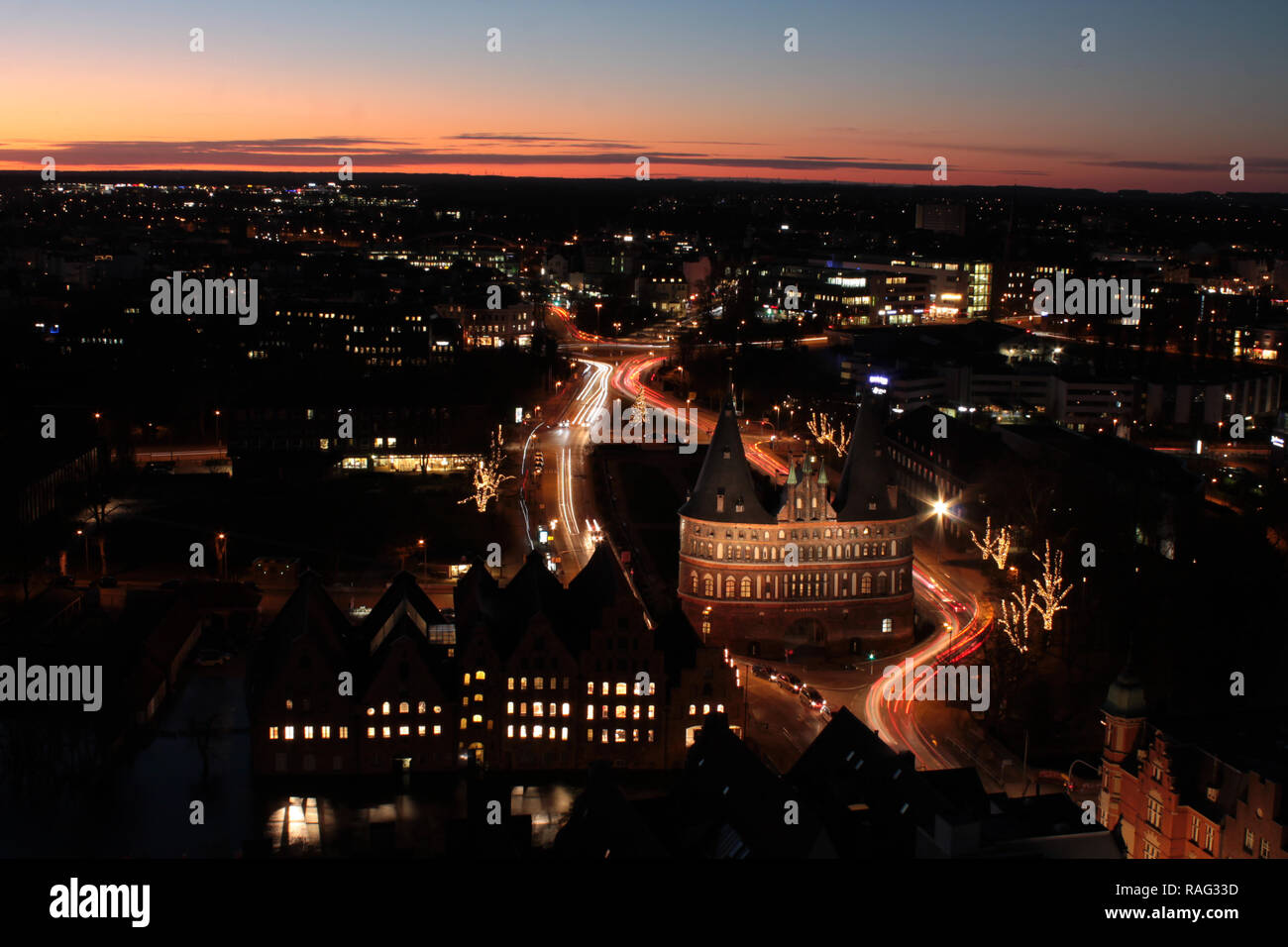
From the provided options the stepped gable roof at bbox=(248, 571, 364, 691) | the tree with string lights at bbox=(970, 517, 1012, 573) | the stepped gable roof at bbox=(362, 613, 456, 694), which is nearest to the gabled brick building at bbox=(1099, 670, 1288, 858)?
the stepped gable roof at bbox=(362, 613, 456, 694)

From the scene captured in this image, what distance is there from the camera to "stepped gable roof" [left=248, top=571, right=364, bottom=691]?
29.0 m

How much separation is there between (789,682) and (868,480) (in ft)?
22.7

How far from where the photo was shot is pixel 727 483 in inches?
1491

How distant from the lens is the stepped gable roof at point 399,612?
3143cm

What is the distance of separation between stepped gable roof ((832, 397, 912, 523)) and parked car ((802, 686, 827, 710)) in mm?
6232

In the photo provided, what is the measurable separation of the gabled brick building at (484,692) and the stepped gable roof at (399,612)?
25cm

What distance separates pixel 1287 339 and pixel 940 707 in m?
68.3

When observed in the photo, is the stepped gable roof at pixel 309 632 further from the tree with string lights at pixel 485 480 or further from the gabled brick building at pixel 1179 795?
the tree with string lights at pixel 485 480

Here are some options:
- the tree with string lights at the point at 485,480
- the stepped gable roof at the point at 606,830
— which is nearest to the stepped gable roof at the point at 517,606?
the stepped gable roof at the point at 606,830

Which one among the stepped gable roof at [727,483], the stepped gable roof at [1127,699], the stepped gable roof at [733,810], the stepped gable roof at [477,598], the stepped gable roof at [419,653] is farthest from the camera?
the stepped gable roof at [727,483]

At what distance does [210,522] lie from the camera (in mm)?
49656

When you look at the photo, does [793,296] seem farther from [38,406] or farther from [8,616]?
[8,616]

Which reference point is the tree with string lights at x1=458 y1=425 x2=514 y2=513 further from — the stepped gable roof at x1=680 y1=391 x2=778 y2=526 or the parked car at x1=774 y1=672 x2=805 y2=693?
the parked car at x1=774 y1=672 x2=805 y2=693

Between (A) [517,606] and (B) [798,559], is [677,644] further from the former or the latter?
(B) [798,559]
